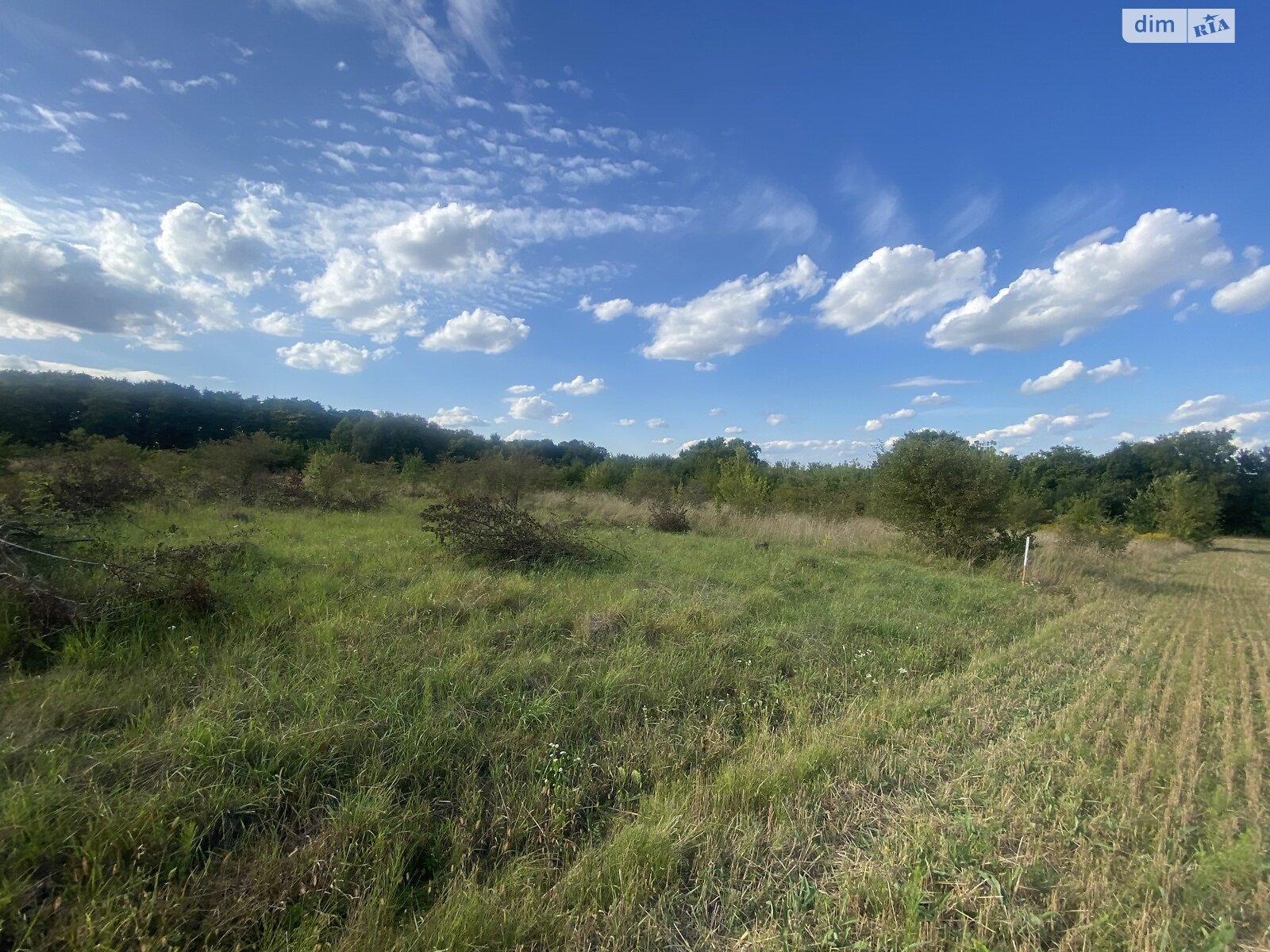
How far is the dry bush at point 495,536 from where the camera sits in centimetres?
771

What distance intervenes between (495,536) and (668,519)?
336 inches

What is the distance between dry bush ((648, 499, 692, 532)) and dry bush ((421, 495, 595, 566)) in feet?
24.0

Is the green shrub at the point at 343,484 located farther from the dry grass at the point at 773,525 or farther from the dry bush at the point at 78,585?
the dry bush at the point at 78,585

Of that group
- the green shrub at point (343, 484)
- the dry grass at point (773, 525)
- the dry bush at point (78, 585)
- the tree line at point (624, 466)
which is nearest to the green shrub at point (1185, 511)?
the tree line at point (624, 466)

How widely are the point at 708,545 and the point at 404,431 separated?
28500 mm

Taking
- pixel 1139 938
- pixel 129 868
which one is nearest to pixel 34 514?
pixel 129 868

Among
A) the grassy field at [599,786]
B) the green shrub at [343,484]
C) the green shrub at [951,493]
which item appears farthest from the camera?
the green shrub at [343,484]

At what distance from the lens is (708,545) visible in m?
11.6

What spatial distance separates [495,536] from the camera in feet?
25.5

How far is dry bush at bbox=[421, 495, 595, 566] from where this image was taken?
7.71 metres

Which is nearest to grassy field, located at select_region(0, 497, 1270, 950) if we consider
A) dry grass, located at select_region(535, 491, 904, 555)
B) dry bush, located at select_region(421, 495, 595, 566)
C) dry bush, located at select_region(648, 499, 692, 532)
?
dry bush, located at select_region(421, 495, 595, 566)

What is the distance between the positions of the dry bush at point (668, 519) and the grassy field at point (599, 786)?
10.2 meters

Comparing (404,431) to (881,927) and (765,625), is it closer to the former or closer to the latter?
(765,625)

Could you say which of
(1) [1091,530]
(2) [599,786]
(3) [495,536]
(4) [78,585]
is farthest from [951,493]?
(4) [78,585]
